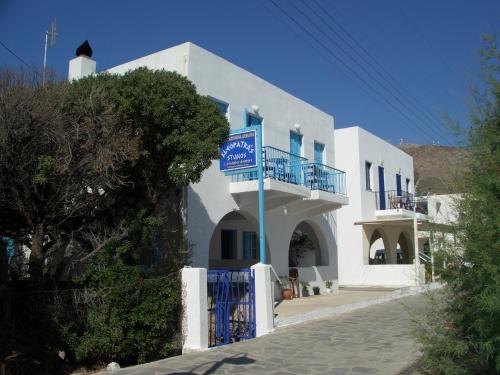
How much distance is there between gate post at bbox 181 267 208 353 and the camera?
977 cm

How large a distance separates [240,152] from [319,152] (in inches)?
304

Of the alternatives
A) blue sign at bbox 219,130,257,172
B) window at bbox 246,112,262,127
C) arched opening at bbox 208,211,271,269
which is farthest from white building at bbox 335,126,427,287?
blue sign at bbox 219,130,257,172

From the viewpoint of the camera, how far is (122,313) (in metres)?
9.49

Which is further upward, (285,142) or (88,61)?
(88,61)

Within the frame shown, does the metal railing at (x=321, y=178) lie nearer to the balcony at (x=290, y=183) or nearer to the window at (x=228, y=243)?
the balcony at (x=290, y=183)

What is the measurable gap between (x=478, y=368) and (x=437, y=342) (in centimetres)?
52

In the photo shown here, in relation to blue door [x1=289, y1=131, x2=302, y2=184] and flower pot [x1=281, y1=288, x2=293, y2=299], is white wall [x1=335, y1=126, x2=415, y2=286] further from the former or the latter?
flower pot [x1=281, y1=288, x2=293, y2=299]

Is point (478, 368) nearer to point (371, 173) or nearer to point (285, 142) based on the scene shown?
point (285, 142)

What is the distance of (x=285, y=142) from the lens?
1756cm

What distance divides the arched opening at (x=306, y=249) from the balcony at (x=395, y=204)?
5614mm

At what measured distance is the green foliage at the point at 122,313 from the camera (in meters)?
9.22

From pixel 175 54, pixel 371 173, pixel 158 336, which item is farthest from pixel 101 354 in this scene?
pixel 371 173

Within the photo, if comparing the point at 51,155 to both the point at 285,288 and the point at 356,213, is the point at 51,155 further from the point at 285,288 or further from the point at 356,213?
the point at 356,213

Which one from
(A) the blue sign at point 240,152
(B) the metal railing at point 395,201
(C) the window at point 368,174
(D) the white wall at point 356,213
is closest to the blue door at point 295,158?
(A) the blue sign at point 240,152
